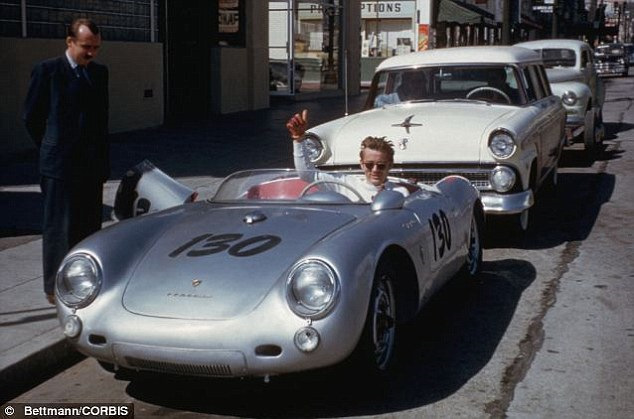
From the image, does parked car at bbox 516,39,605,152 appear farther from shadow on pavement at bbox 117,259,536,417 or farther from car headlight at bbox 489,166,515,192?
shadow on pavement at bbox 117,259,536,417

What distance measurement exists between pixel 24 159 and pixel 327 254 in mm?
9263

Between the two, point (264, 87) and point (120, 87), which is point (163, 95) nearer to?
point (120, 87)

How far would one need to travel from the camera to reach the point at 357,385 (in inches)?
191

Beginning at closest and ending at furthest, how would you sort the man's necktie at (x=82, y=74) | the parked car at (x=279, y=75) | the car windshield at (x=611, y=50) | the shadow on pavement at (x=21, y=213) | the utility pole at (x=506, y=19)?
the man's necktie at (x=82, y=74) → the shadow on pavement at (x=21, y=213) → the utility pole at (x=506, y=19) → the parked car at (x=279, y=75) → the car windshield at (x=611, y=50)

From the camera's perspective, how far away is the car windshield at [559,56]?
16797 mm

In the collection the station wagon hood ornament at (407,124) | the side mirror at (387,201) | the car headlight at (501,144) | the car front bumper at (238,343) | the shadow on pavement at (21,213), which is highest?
the station wagon hood ornament at (407,124)

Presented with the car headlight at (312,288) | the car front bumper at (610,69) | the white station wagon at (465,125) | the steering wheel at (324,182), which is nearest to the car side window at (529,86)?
the white station wagon at (465,125)

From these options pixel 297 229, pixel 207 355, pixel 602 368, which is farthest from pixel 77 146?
pixel 602 368

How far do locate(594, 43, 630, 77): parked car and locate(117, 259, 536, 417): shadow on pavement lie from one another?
43.2 metres

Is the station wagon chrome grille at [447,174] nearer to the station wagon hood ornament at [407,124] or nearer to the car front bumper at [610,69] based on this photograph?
the station wagon hood ornament at [407,124]

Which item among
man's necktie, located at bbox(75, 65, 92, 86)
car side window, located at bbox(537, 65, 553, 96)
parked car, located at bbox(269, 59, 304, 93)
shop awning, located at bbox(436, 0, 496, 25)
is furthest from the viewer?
shop awning, located at bbox(436, 0, 496, 25)

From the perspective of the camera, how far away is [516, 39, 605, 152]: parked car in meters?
14.5

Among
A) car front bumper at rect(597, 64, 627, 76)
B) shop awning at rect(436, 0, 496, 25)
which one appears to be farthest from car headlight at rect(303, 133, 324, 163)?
car front bumper at rect(597, 64, 627, 76)

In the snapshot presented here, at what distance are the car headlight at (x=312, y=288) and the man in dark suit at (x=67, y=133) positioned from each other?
2060 millimetres
